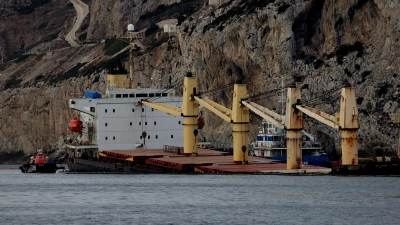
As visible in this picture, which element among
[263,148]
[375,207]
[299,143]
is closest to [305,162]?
[263,148]

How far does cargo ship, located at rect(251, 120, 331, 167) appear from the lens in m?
102

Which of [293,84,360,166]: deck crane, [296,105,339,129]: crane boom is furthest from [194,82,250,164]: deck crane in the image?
[293,84,360,166]: deck crane

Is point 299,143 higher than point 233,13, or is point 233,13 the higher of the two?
point 233,13

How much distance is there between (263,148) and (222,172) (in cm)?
1679

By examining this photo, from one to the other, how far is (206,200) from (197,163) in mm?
20474

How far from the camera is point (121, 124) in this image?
4050 inches

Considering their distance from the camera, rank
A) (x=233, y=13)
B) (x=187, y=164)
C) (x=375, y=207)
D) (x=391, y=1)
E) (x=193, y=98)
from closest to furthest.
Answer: (x=375, y=207), (x=187, y=164), (x=193, y=98), (x=391, y=1), (x=233, y=13)

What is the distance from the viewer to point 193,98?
9731 centimetres

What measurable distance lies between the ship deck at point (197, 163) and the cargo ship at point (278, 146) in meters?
3.90

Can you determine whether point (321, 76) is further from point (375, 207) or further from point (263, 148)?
point (375, 207)

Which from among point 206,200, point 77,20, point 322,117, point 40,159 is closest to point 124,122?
point 40,159

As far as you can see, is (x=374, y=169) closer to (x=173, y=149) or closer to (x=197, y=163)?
(x=197, y=163)

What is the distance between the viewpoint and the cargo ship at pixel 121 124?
102 metres

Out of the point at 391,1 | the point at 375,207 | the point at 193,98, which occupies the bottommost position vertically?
the point at 375,207
